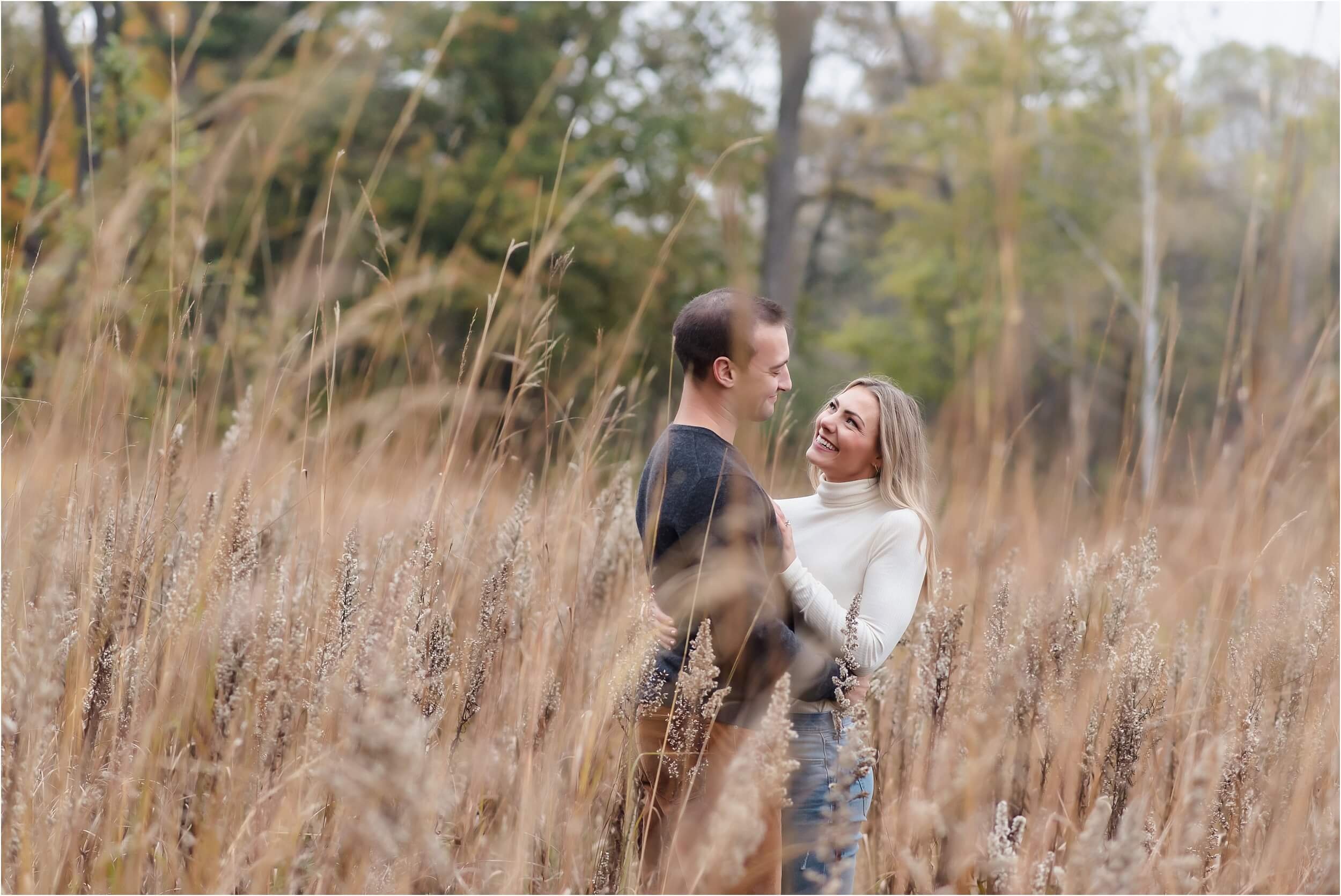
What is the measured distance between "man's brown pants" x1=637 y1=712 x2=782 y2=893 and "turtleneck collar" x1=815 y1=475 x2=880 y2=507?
466 mm

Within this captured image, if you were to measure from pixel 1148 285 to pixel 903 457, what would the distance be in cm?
74

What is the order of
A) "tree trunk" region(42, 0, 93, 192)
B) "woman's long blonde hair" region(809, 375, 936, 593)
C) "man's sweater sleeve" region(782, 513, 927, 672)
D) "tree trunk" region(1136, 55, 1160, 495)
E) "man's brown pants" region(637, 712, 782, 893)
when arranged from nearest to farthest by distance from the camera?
1. "man's brown pants" region(637, 712, 782, 893)
2. "man's sweater sleeve" region(782, 513, 927, 672)
3. "woman's long blonde hair" region(809, 375, 936, 593)
4. "tree trunk" region(1136, 55, 1160, 495)
5. "tree trunk" region(42, 0, 93, 192)

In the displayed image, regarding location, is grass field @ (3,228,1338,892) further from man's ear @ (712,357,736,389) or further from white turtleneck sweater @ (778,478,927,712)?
man's ear @ (712,357,736,389)

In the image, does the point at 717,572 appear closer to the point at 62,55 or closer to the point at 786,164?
the point at 62,55

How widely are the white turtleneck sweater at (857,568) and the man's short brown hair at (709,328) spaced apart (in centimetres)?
34

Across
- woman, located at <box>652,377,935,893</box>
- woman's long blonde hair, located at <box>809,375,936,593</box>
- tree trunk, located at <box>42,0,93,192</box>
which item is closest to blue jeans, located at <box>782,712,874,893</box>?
woman, located at <box>652,377,935,893</box>

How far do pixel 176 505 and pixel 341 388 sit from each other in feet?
4.21

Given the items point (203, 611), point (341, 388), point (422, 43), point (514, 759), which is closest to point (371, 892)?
point (514, 759)

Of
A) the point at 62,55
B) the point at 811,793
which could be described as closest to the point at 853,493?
the point at 811,793

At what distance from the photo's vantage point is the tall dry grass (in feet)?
4.31

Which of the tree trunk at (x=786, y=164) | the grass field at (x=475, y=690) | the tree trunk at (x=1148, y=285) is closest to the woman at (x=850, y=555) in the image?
the grass field at (x=475, y=690)

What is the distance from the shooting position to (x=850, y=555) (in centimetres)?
177

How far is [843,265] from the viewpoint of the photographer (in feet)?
77.0

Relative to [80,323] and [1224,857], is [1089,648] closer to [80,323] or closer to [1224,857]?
[1224,857]
